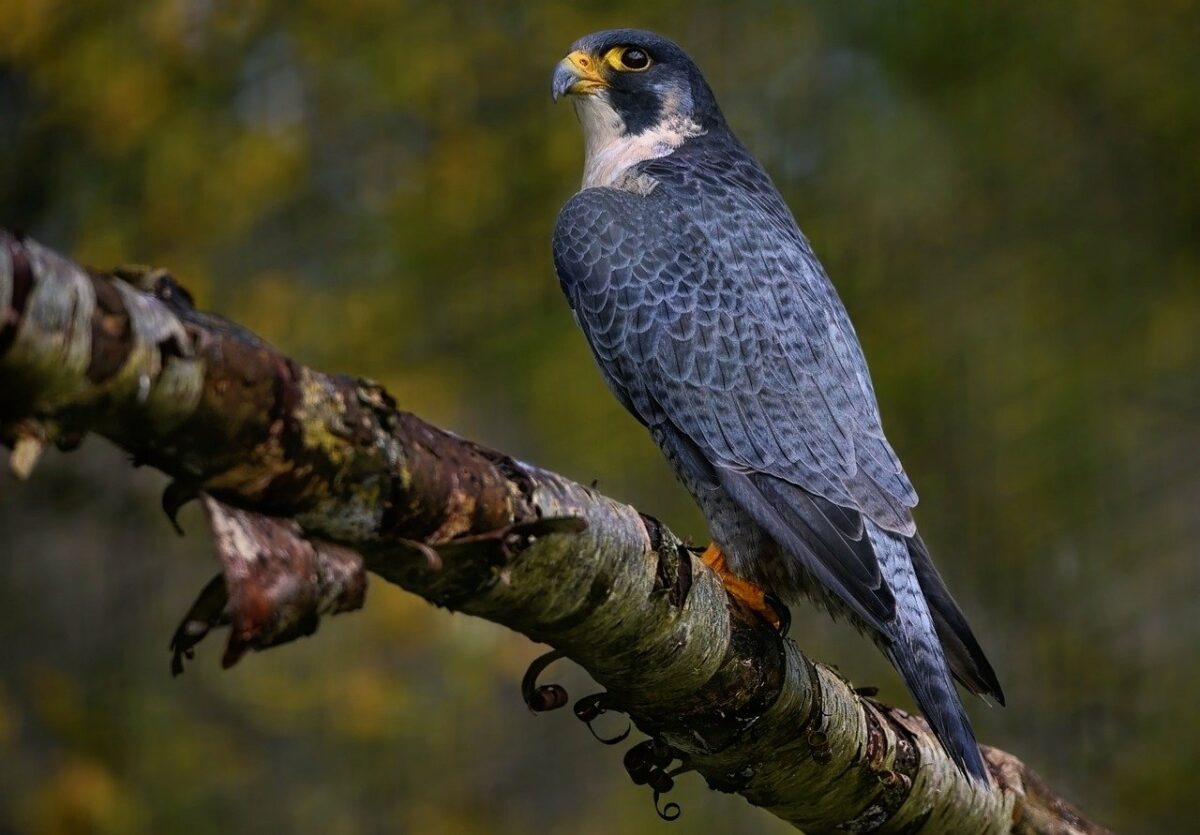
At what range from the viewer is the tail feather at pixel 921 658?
314 centimetres

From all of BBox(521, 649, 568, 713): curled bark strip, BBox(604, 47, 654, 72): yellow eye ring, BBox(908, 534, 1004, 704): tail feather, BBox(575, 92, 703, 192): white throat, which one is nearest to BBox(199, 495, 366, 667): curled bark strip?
BBox(521, 649, 568, 713): curled bark strip

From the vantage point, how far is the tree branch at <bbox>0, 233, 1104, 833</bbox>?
1643 millimetres

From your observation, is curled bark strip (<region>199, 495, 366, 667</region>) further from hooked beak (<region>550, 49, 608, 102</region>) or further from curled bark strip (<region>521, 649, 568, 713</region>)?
hooked beak (<region>550, 49, 608, 102</region>)

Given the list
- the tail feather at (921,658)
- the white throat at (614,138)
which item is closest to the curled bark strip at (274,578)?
the tail feather at (921,658)

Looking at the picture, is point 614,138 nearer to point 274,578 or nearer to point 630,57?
point 630,57

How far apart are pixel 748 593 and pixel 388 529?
1739 mm

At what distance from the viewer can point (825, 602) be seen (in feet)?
12.2

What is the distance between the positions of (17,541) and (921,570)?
3.53m

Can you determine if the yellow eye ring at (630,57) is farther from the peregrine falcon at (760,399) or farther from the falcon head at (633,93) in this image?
the peregrine falcon at (760,399)

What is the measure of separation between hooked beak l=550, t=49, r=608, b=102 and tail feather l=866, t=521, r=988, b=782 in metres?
2.02

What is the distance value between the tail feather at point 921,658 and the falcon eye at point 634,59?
2120 millimetres

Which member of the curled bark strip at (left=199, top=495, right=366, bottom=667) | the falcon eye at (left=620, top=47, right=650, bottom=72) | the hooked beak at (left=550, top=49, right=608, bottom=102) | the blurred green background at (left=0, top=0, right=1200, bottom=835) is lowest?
the blurred green background at (left=0, top=0, right=1200, bottom=835)

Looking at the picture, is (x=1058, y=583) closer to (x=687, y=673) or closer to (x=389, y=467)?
(x=687, y=673)

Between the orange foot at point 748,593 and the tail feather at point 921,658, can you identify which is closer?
the tail feather at point 921,658
